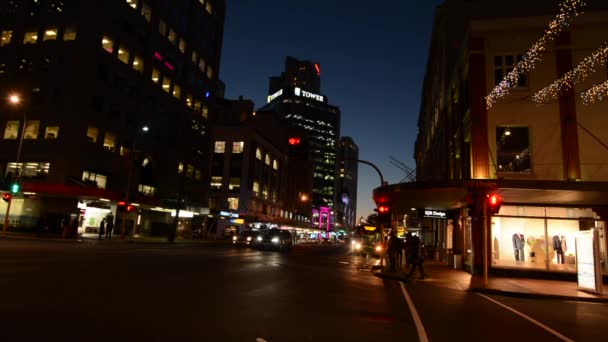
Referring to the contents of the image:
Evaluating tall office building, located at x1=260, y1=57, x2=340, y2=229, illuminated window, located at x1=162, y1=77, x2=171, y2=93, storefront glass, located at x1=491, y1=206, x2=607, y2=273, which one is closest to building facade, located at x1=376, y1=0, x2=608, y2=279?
storefront glass, located at x1=491, y1=206, x2=607, y2=273

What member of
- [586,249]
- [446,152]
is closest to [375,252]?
[446,152]

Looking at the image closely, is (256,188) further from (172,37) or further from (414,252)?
(414,252)

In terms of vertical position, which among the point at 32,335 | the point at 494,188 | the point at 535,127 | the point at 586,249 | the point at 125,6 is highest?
the point at 125,6

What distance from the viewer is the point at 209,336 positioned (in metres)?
6.44

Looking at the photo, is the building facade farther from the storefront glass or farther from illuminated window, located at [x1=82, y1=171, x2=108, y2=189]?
illuminated window, located at [x1=82, y1=171, x2=108, y2=189]

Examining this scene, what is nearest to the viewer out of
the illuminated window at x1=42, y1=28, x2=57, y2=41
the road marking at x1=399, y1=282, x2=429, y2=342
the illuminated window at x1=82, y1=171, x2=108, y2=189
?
the road marking at x1=399, y1=282, x2=429, y2=342

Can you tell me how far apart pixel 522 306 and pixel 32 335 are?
11884mm

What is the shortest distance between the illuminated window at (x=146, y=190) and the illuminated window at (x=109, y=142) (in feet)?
23.3

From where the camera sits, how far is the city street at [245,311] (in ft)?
22.1

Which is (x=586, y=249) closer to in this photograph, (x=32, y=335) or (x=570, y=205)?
(x=570, y=205)

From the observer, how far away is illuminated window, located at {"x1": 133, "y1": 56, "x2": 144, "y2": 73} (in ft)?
158

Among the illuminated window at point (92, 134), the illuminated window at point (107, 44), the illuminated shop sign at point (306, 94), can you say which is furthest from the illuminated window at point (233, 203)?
the illuminated shop sign at point (306, 94)

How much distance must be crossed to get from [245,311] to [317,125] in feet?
577

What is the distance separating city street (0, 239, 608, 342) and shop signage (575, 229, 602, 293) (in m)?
2.07
